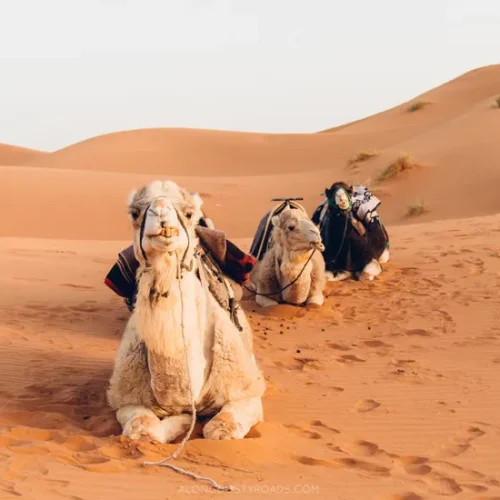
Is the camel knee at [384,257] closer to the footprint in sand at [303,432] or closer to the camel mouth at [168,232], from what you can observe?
the footprint in sand at [303,432]

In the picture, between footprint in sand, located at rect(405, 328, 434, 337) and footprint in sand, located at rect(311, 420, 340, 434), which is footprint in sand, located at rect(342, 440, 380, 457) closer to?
footprint in sand, located at rect(311, 420, 340, 434)

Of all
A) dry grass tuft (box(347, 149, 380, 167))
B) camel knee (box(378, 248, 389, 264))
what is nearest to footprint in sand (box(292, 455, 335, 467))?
camel knee (box(378, 248, 389, 264))

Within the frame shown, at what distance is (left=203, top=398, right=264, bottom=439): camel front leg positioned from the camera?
4520 mm

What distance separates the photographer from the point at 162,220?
378 centimetres

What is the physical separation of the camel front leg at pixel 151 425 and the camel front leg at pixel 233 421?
0.15 metres

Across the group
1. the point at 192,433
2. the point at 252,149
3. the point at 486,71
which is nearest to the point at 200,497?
the point at 192,433

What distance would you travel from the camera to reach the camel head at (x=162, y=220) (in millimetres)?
3795

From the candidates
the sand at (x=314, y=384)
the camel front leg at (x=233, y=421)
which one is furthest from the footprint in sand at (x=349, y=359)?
the camel front leg at (x=233, y=421)

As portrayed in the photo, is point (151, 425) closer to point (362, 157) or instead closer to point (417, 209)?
point (417, 209)

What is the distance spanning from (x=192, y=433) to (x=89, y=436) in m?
0.60

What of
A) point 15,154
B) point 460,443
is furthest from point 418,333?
point 15,154

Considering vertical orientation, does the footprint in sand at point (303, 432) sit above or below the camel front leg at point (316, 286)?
below

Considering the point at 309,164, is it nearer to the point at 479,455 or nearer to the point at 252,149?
the point at 252,149

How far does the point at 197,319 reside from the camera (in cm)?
442
